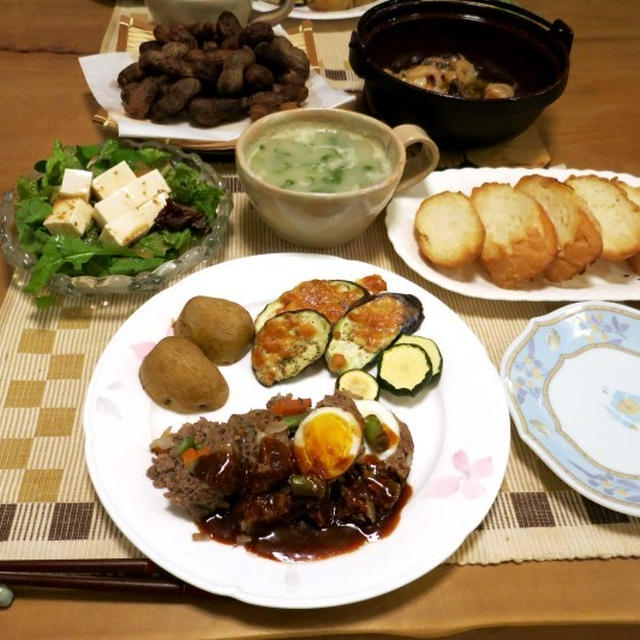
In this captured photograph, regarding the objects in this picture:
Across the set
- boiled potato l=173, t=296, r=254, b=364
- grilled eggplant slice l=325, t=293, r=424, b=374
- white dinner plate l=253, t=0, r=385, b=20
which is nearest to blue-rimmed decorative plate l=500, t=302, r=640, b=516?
grilled eggplant slice l=325, t=293, r=424, b=374

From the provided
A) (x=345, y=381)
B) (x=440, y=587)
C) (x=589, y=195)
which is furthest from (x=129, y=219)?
(x=589, y=195)

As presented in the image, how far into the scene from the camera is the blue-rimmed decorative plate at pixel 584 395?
60.7 inches

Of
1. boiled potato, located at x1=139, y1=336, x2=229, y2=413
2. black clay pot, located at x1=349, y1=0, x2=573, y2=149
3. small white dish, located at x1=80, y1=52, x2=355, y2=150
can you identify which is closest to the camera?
boiled potato, located at x1=139, y1=336, x2=229, y2=413

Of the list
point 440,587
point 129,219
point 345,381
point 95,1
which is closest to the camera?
point 440,587

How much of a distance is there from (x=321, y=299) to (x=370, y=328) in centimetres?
20

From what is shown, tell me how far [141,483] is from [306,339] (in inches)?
24.8

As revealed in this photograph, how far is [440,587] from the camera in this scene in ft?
4.52

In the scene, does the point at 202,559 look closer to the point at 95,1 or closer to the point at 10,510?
the point at 10,510

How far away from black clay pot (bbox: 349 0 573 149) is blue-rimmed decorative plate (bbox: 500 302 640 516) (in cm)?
86

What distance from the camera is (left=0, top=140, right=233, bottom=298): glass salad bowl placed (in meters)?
1.86

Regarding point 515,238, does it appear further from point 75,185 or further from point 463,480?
point 75,185

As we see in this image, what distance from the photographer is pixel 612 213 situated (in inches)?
85.5

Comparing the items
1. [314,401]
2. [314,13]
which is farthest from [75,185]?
[314,13]

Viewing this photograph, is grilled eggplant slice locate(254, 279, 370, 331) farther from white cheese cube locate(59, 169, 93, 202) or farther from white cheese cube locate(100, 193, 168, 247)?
white cheese cube locate(59, 169, 93, 202)
